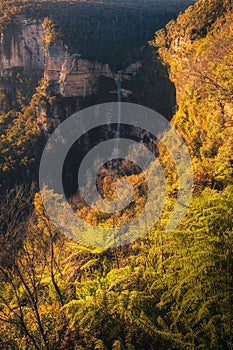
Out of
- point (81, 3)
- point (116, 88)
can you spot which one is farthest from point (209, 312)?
point (81, 3)

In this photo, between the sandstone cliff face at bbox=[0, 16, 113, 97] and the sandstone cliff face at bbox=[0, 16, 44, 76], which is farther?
the sandstone cliff face at bbox=[0, 16, 44, 76]

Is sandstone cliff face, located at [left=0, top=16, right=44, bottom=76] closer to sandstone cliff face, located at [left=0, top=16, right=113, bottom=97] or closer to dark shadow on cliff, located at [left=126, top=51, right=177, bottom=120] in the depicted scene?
sandstone cliff face, located at [left=0, top=16, right=113, bottom=97]

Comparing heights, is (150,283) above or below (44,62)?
below

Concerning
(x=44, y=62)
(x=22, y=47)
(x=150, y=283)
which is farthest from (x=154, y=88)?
(x=150, y=283)

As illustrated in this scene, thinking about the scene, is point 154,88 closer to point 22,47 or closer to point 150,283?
point 22,47

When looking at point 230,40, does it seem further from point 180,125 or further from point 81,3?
point 81,3

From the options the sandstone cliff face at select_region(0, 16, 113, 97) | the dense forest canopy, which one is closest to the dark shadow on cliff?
the sandstone cliff face at select_region(0, 16, 113, 97)

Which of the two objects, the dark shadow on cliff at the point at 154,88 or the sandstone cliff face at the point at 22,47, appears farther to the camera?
the sandstone cliff face at the point at 22,47

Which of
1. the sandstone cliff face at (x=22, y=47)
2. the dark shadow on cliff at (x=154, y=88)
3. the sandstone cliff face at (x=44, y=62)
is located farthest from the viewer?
the sandstone cliff face at (x=22, y=47)

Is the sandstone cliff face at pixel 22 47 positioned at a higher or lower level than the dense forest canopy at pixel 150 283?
higher

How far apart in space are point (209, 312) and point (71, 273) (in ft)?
20.5

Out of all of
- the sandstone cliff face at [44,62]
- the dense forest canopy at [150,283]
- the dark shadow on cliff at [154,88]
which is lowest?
the dense forest canopy at [150,283]

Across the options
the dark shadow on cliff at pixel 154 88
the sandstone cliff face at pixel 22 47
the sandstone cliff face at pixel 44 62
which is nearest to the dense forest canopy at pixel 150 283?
the dark shadow on cliff at pixel 154 88

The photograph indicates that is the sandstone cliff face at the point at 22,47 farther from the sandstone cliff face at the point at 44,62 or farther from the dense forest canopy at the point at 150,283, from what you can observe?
the dense forest canopy at the point at 150,283
